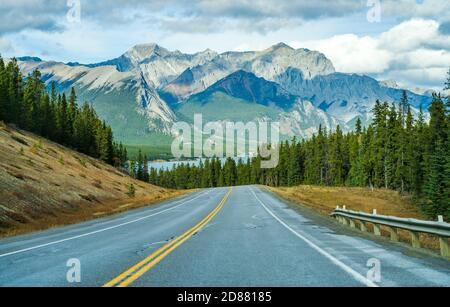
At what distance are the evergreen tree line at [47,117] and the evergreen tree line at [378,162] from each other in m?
53.7

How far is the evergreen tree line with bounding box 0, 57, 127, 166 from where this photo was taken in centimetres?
7906

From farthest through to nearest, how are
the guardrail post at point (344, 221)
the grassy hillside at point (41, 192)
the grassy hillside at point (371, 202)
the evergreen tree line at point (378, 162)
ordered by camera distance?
the grassy hillside at point (371, 202) < the evergreen tree line at point (378, 162) < the grassy hillside at point (41, 192) < the guardrail post at point (344, 221)

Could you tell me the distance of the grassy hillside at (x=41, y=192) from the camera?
88.3ft

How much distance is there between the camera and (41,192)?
116ft

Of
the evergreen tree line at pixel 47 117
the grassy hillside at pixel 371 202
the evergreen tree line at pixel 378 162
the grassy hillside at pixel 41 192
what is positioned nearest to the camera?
the grassy hillside at pixel 41 192

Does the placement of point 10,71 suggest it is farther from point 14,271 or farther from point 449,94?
point 14,271

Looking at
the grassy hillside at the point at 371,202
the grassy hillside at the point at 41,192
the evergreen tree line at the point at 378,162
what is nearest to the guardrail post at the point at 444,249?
the grassy hillside at the point at 41,192

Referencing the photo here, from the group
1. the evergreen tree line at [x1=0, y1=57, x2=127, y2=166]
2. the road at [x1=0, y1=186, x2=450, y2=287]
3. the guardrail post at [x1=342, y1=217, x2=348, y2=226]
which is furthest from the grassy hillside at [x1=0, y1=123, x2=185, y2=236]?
the evergreen tree line at [x1=0, y1=57, x2=127, y2=166]

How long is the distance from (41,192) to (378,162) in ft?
218

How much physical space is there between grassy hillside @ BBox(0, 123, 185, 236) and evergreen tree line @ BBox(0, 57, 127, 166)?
21.3 m

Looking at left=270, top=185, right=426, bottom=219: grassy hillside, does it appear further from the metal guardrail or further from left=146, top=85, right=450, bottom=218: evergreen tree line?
the metal guardrail

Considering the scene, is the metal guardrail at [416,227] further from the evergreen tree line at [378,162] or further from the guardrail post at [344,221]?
the evergreen tree line at [378,162]
